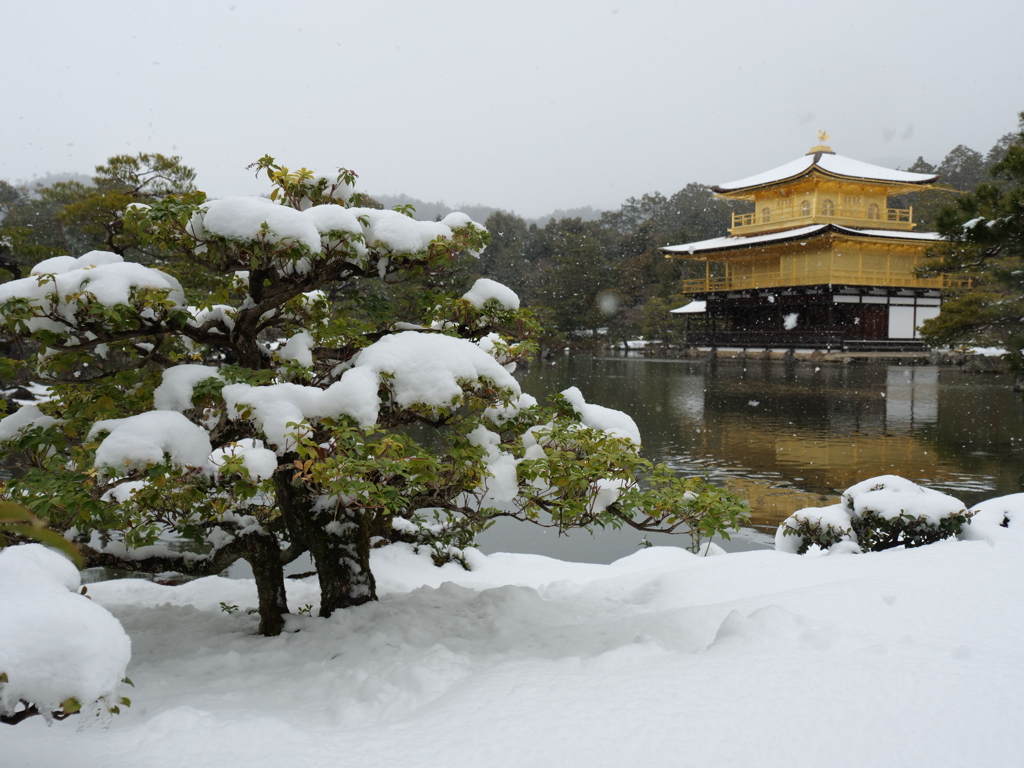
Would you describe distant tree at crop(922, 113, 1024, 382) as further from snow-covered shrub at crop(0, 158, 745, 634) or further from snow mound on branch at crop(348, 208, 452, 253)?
snow mound on branch at crop(348, 208, 452, 253)

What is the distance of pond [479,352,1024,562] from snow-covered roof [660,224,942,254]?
251 inches

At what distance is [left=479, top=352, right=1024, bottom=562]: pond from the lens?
7594 mm

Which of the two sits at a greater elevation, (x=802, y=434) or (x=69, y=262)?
(x=69, y=262)

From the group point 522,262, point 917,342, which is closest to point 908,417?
point 917,342

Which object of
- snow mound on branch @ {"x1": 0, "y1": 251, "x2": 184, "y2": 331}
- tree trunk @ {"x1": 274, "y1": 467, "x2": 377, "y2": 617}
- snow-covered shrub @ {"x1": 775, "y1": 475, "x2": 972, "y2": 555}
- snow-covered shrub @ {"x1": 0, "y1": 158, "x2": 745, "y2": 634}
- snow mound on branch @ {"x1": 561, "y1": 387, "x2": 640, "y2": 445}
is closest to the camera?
snow-covered shrub @ {"x1": 0, "y1": 158, "x2": 745, "y2": 634}

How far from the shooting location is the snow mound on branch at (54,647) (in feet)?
4.77

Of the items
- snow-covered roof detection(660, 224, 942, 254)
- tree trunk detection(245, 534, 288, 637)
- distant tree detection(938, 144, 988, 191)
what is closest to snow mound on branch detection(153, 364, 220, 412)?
tree trunk detection(245, 534, 288, 637)

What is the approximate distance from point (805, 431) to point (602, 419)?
9.73 meters

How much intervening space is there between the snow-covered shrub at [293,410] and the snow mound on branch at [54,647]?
99 cm

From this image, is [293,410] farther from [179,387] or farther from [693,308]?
[693,308]

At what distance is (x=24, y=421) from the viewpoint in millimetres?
3289

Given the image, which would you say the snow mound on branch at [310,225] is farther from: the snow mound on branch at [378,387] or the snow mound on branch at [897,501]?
the snow mound on branch at [897,501]

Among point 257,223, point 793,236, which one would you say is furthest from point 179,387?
point 793,236

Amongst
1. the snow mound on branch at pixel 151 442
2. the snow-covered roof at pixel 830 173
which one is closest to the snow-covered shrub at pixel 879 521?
the snow mound on branch at pixel 151 442
